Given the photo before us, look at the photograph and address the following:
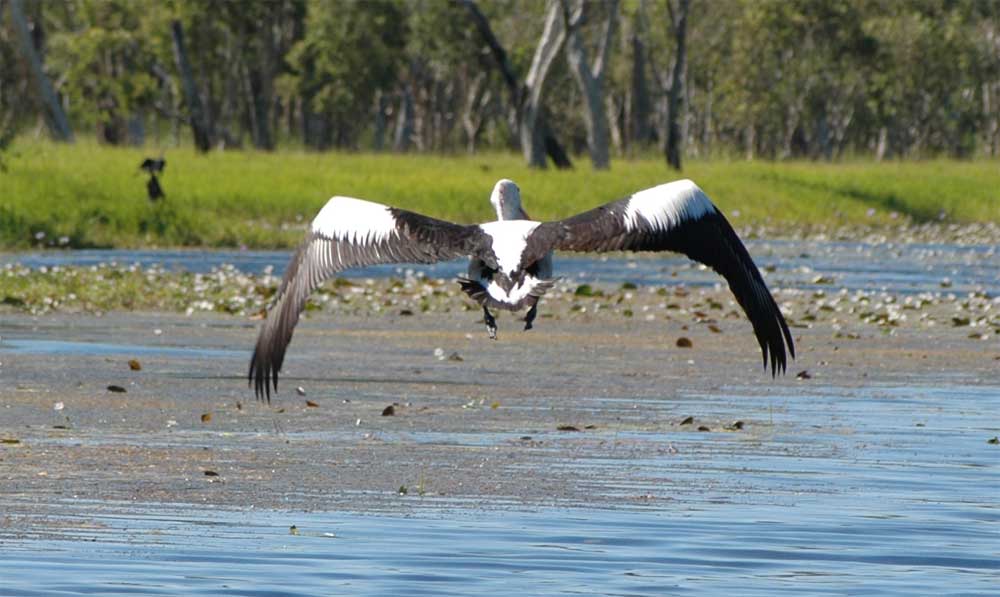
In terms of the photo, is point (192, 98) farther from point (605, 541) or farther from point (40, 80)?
point (605, 541)

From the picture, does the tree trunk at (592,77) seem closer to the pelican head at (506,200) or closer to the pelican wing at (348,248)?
the pelican head at (506,200)

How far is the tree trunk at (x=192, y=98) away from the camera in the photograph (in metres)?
46.2

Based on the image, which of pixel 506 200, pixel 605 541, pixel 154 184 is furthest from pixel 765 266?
pixel 605 541

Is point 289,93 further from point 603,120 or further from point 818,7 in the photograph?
point 603,120

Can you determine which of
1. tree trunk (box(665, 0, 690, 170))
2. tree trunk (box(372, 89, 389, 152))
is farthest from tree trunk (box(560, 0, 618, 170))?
tree trunk (box(372, 89, 389, 152))

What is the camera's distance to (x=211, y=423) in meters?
11.1

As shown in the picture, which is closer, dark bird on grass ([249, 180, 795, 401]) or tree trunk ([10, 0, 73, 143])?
dark bird on grass ([249, 180, 795, 401])

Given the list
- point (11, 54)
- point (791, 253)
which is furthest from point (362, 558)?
point (11, 54)

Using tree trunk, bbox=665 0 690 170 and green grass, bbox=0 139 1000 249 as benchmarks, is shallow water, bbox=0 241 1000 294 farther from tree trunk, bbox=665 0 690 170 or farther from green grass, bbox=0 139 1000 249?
tree trunk, bbox=665 0 690 170

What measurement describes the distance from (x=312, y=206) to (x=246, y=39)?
104 feet

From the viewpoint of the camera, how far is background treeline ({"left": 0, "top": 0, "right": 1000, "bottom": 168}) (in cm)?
5706

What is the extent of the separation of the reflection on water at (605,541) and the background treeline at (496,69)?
42605mm

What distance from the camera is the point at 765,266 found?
997 inches

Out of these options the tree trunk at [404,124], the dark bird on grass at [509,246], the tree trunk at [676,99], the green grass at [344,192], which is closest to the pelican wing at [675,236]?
the dark bird on grass at [509,246]
